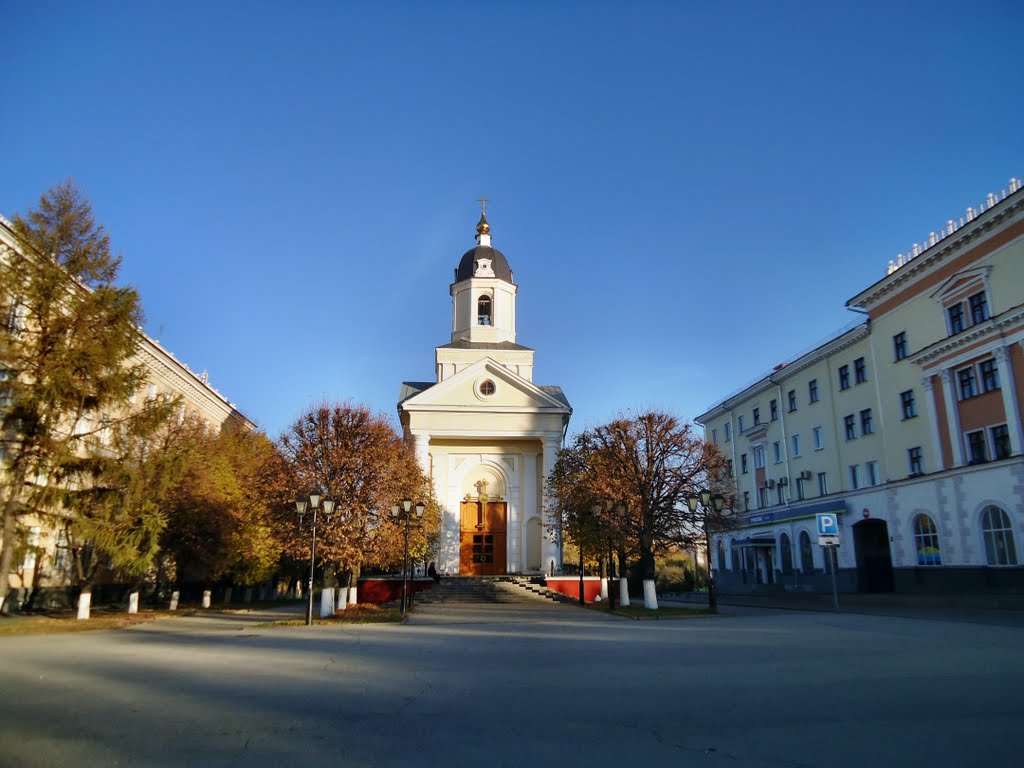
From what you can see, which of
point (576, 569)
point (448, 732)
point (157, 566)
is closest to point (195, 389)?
point (157, 566)

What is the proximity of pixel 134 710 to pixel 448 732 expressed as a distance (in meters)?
3.61

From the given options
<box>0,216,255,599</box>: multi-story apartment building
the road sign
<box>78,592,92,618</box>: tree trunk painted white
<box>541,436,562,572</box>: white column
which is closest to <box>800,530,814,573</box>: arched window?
<box>541,436,562,572</box>: white column

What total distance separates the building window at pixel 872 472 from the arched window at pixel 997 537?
846 centimetres

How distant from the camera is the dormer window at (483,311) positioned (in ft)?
147

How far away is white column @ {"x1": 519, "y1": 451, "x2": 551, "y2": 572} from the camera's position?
38.4 meters

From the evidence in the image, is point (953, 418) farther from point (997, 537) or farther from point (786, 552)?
point (786, 552)

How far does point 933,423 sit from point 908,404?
2674mm

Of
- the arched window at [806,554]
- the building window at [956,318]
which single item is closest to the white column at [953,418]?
the building window at [956,318]

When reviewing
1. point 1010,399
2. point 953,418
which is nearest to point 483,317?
point 953,418

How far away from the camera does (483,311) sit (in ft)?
148

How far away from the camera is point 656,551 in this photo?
27.2 m

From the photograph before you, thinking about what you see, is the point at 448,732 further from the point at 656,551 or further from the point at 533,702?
the point at 656,551

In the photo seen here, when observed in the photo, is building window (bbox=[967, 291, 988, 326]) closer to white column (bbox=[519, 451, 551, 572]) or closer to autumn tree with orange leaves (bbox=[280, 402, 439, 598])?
white column (bbox=[519, 451, 551, 572])

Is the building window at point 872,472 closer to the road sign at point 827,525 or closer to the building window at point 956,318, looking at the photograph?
the building window at point 956,318
